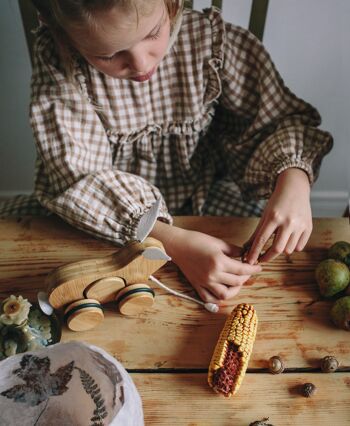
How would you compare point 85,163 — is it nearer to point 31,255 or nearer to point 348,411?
point 31,255

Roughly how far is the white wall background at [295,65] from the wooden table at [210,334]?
1.36ft

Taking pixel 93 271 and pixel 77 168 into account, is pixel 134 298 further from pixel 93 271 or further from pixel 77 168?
pixel 77 168

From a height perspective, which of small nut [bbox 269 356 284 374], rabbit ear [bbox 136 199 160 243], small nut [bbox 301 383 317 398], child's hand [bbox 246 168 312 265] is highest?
rabbit ear [bbox 136 199 160 243]

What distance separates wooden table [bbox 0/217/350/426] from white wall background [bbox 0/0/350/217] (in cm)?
41

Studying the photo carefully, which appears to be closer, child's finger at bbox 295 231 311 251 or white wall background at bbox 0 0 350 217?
child's finger at bbox 295 231 311 251

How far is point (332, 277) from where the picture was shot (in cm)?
58

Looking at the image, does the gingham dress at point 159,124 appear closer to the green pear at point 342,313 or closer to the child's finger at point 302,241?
the child's finger at point 302,241

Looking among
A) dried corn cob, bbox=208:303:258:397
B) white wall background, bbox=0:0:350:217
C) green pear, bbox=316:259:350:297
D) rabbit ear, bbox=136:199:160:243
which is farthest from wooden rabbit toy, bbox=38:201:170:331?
white wall background, bbox=0:0:350:217

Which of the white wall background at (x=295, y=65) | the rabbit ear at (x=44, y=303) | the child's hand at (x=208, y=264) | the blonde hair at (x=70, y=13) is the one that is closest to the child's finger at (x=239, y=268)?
the child's hand at (x=208, y=264)

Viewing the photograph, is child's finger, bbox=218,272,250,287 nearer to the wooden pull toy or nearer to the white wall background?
the wooden pull toy

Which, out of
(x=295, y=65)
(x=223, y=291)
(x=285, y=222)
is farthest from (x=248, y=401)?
(x=295, y=65)

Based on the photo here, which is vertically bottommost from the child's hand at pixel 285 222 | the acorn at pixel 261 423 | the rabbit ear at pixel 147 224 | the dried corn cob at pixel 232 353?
the acorn at pixel 261 423

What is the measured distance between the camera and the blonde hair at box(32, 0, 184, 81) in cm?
54

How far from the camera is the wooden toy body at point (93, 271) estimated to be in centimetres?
53
